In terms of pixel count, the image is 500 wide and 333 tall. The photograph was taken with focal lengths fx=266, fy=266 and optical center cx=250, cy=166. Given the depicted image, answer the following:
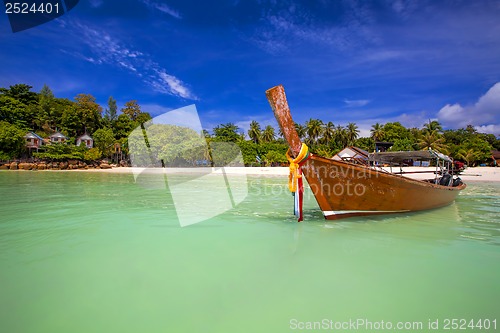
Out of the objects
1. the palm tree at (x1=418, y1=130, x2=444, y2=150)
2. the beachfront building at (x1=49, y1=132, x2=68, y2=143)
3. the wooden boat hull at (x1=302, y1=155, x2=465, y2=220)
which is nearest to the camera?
the wooden boat hull at (x1=302, y1=155, x2=465, y2=220)

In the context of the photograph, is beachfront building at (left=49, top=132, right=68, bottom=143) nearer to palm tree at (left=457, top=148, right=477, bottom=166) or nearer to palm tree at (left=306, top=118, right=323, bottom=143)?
palm tree at (left=306, top=118, right=323, bottom=143)

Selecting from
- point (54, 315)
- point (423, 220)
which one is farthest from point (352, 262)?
point (423, 220)

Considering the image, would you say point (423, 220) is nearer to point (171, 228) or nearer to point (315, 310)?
point (315, 310)

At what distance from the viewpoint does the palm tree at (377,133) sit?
55.0 metres

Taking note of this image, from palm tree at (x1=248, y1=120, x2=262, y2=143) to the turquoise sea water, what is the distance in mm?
53664

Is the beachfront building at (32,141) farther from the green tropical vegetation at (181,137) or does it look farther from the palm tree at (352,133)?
the palm tree at (352,133)

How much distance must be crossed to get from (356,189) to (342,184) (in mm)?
482

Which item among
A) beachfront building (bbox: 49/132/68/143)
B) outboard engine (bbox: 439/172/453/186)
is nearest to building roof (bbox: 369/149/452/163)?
outboard engine (bbox: 439/172/453/186)

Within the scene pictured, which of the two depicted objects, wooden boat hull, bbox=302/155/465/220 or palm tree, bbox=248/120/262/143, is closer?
wooden boat hull, bbox=302/155/465/220

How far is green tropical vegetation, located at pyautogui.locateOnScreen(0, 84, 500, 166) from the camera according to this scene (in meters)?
42.0

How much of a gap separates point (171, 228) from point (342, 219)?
433 centimetres

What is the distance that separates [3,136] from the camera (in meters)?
37.5

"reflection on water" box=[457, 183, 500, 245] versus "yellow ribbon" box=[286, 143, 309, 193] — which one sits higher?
"yellow ribbon" box=[286, 143, 309, 193]

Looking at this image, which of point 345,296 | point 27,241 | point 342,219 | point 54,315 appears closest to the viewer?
point 54,315
